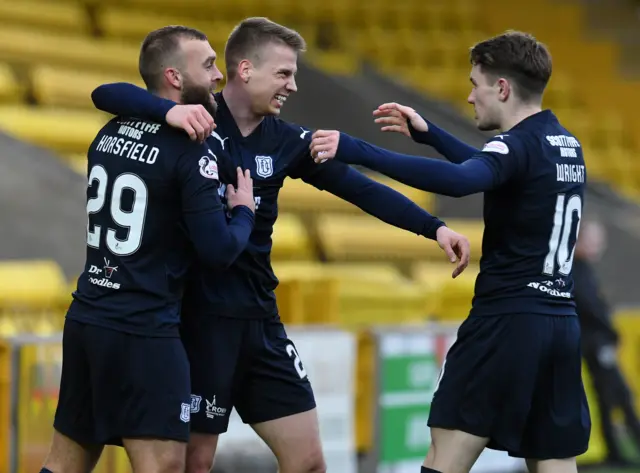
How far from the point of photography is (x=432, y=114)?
43.4 ft

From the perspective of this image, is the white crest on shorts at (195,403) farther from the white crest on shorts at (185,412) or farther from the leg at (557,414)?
the leg at (557,414)

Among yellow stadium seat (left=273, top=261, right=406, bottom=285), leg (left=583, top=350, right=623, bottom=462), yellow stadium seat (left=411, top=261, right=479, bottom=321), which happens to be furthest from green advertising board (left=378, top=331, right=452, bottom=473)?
leg (left=583, top=350, right=623, bottom=462)

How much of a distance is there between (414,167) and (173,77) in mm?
894

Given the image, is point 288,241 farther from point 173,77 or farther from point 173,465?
point 173,465

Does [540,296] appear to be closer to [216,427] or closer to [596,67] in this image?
[216,427]

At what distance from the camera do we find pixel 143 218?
4031mm

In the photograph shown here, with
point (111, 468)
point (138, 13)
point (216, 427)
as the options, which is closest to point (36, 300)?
point (111, 468)

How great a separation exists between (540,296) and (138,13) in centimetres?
897

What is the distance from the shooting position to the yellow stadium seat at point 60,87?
10305 mm

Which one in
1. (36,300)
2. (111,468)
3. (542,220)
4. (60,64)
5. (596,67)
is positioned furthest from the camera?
(596,67)

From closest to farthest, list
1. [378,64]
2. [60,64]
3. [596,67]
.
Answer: [60,64], [378,64], [596,67]

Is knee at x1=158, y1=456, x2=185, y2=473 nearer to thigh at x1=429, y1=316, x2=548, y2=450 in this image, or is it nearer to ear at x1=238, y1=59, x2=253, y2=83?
thigh at x1=429, y1=316, x2=548, y2=450

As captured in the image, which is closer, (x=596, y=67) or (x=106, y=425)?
(x=106, y=425)

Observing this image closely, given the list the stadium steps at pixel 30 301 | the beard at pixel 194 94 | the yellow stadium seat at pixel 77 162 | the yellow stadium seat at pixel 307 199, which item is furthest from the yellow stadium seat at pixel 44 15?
the beard at pixel 194 94
